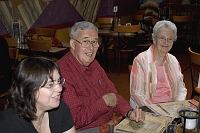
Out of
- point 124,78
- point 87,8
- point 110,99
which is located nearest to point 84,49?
point 110,99

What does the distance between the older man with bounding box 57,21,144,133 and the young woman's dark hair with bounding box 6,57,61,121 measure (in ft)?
1.90

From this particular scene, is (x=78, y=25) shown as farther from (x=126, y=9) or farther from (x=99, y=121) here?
(x=126, y=9)

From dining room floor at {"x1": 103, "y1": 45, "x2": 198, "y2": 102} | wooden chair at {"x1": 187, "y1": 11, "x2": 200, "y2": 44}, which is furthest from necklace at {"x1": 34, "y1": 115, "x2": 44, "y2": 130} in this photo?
wooden chair at {"x1": 187, "y1": 11, "x2": 200, "y2": 44}

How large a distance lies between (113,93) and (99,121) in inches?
10.3

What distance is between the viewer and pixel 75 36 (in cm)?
233

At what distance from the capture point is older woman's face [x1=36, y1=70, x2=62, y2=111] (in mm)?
1554

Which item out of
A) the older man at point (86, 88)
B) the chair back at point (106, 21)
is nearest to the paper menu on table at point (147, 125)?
the older man at point (86, 88)

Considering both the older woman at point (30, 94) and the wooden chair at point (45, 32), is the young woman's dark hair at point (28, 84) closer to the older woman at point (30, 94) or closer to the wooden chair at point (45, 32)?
the older woman at point (30, 94)

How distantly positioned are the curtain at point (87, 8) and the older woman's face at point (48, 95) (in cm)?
546

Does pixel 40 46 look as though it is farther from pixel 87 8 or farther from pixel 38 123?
→ pixel 87 8

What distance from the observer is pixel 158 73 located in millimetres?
2689

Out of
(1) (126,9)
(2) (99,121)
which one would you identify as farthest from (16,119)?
(1) (126,9)

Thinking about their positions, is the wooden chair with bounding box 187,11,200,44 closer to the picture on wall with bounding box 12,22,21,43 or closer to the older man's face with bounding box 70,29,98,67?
the picture on wall with bounding box 12,22,21,43

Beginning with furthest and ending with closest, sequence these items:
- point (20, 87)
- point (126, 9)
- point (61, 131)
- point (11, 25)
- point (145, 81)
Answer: point (126, 9), point (11, 25), point (145, 81), point (61, 131), point (20, 87)
